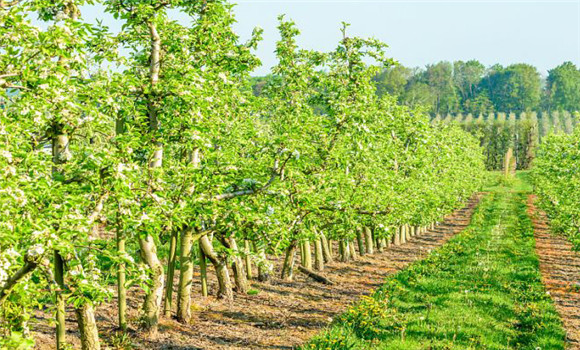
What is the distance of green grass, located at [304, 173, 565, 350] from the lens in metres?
12.7

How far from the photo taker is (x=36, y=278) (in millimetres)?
9117

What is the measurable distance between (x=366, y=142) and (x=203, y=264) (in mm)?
6858

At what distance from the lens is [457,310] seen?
51.5 feet

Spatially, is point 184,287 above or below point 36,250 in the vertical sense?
below

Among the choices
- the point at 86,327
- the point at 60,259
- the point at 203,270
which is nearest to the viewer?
the point at 60,259

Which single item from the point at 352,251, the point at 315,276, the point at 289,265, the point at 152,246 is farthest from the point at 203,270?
the point at 352,251

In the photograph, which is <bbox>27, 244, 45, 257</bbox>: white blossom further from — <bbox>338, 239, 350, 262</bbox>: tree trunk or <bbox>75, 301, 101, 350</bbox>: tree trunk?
<bbox>338, 239, 350, 262</bbox>: tree trunk

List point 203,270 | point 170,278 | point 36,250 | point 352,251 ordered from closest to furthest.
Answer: point 36,250
point 170,278
point 203,270
point 352,251

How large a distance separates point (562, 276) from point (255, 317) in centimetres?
1539

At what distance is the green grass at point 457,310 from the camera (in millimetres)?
12711

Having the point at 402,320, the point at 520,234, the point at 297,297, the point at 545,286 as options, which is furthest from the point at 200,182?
the point at 520,234

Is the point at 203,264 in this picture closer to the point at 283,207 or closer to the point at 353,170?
the point at 283,207

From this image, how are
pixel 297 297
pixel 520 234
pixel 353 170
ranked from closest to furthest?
pixel 297 297, pixel 353 170, pixel 520 234

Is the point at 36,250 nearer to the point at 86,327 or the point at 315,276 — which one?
the point at 86,327
